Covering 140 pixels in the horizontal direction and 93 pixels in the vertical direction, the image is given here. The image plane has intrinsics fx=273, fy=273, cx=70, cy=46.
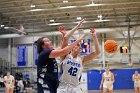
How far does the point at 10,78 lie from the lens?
56.7 ft

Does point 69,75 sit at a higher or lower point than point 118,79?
higher

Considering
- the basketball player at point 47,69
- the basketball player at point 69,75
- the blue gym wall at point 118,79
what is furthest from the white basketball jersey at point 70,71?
the blue gym wall at point 118,79

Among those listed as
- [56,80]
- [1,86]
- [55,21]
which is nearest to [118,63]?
[55,21]

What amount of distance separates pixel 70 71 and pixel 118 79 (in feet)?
69.1

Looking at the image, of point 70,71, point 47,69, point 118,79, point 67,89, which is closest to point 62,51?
point 47,69

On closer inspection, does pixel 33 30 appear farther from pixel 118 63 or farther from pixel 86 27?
pixel 118 63

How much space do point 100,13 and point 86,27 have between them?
4.01m

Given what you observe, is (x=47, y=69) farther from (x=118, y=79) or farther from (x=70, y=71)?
(x=118, y=79)

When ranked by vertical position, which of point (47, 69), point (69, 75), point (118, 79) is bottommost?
point (118, 79)

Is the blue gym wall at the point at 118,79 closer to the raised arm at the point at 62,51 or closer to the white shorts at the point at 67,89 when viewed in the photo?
the white shorts at the point at 67,89

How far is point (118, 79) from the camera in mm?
24969

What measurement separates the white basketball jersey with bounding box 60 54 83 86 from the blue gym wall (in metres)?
20.9

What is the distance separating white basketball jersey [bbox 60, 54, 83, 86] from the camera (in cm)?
454

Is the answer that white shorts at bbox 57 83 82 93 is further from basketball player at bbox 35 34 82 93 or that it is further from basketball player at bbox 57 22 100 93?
basketball player at bbox 35 34 82 93
